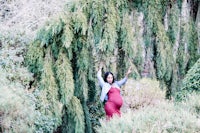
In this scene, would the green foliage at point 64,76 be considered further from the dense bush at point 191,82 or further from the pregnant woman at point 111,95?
the dense bush at point 191,82

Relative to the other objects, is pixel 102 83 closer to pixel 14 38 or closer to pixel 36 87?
pixel 36 87

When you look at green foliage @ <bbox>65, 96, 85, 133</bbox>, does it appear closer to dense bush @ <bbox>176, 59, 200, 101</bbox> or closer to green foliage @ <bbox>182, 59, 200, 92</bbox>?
dense bush @ <bbox>176, 59, 200, 101</bbox>

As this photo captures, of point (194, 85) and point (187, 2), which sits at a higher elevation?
point (187, 2)

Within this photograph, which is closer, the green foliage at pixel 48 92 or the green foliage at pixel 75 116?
the green foliage at pixel 48 92

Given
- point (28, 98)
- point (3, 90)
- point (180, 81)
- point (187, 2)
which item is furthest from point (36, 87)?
point (187, 2)

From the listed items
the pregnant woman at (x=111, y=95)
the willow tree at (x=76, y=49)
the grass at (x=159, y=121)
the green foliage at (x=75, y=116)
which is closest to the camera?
the grass at (x=159, y=121)

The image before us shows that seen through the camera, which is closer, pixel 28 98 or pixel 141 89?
pixel 28 98

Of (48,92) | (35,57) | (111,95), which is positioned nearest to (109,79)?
(111,95)

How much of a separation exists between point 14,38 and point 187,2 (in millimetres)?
2455

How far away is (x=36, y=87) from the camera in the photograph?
187 inches

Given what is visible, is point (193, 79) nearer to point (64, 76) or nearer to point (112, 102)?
point (112, 102)

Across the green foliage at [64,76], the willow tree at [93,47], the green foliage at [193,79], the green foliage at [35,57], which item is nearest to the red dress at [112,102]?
the willow tree at [93,47]

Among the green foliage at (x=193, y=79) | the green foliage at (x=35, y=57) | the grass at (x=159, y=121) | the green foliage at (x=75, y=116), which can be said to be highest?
the green foliage at (x=35, y=57)

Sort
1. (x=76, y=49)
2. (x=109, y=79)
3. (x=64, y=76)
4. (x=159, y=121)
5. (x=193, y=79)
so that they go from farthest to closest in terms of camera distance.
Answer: (x=109, y=79)
(x=193, y=79)
(x=76, y=49)
(x=64, y=76)
(x=159, y=121)
